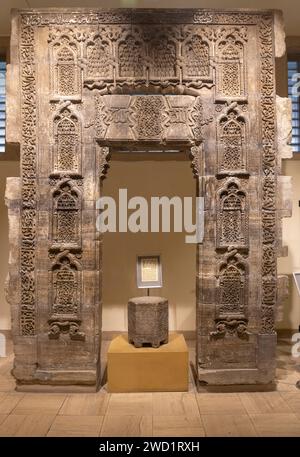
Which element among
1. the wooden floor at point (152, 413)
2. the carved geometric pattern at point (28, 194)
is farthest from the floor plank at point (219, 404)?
the carved geometric pattern at point (28, 194)

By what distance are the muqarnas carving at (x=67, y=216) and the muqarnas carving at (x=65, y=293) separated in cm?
14

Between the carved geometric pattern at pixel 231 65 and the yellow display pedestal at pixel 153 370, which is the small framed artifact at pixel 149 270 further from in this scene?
the carved geometric pattern at pixel 231 65

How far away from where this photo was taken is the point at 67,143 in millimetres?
4125

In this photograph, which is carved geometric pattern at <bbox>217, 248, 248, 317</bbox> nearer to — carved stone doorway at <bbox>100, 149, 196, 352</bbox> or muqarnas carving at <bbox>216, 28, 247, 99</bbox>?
muqarnas carving at <bbox>216, 28, 247, 99</bbox>

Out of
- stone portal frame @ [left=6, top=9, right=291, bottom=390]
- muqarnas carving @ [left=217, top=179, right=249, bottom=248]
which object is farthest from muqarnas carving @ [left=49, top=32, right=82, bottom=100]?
muqarnas carving @ [left=217, top=179, right=249, bottom=248]

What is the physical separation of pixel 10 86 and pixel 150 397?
3.57 meters

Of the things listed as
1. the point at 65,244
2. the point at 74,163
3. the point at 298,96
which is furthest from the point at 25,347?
the point at 298,96

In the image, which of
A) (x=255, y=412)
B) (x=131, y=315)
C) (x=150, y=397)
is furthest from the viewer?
(x=131, y=315)

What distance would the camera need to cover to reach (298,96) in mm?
6430

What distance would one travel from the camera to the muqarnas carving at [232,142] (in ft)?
13.6

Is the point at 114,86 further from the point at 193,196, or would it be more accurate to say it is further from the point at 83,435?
the point at 83,435

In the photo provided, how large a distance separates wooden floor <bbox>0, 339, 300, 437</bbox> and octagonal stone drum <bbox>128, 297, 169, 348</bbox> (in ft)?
1.87

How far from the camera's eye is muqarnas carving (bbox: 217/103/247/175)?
4.14m

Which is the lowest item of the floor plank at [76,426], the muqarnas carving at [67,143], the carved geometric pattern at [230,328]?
the floor plank at [76,426]
